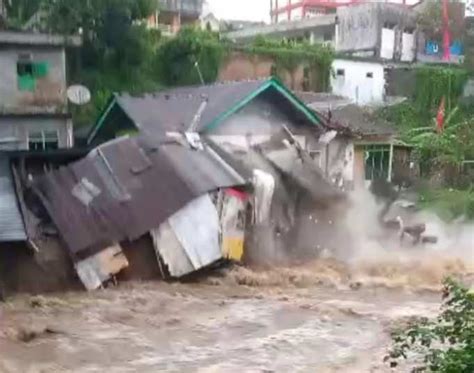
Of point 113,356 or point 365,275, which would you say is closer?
point 113,356

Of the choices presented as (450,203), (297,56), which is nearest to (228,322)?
(450,203)

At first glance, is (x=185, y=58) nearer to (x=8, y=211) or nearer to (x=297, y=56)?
(x=297, y=56)

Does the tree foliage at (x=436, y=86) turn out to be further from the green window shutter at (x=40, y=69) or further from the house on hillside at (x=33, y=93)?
the green window shutter at (x=40, y=69)

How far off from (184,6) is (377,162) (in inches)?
799

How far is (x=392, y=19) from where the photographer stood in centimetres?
3950

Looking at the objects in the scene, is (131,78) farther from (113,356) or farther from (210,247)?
(113,356)

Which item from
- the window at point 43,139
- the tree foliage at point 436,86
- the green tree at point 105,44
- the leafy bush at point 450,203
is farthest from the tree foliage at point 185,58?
the leafy bush at point 450,203

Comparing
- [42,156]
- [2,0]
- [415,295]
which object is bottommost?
[415,295]

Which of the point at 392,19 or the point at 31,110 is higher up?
the point at 392,19

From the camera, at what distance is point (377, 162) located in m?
26.5

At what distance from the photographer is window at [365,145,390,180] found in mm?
25953

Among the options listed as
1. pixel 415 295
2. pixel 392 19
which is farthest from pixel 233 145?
pixel 392 19

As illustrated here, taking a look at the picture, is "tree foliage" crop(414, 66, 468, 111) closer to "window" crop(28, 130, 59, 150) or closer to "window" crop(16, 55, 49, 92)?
"window" crop(28, 130, 59, 150)

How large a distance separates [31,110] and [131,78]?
6.20 m
